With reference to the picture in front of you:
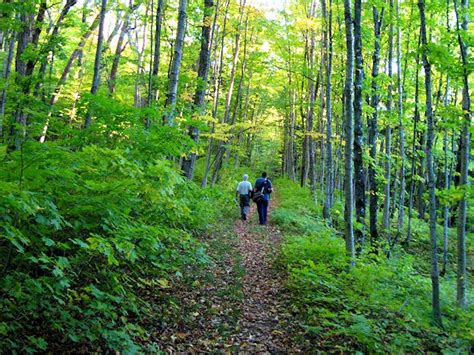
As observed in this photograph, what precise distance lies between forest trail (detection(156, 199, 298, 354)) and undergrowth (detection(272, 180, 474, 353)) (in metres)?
0.33

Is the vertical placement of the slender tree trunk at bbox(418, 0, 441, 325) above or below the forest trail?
above

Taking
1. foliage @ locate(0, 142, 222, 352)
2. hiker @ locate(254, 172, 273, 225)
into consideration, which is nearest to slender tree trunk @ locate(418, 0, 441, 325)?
foliage @ locate(0, 142, 222, 352)

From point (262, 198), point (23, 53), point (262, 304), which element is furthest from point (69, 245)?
point (262, 198)

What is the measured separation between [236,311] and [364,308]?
1.85 meters

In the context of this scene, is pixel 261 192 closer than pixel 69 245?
No

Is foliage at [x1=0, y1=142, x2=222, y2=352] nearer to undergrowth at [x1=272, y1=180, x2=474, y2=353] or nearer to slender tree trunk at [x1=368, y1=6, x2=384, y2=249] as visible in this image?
undergrowth at [x1=272, y1=180, x2=474, y2=353]

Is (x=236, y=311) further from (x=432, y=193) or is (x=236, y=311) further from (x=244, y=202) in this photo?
(x=244, y=202)

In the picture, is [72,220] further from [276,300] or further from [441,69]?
[441,69]

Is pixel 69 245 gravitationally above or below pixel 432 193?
below

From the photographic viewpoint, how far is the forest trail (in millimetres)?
4270

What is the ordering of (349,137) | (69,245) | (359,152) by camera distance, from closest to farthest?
(69,245) → (349,137) → (359,152)

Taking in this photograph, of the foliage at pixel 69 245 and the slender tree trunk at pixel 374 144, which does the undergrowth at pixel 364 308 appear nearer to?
the foliage at pixel 69 245

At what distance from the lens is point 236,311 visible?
5.26 metres

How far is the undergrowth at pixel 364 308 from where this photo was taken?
14.2 ft
